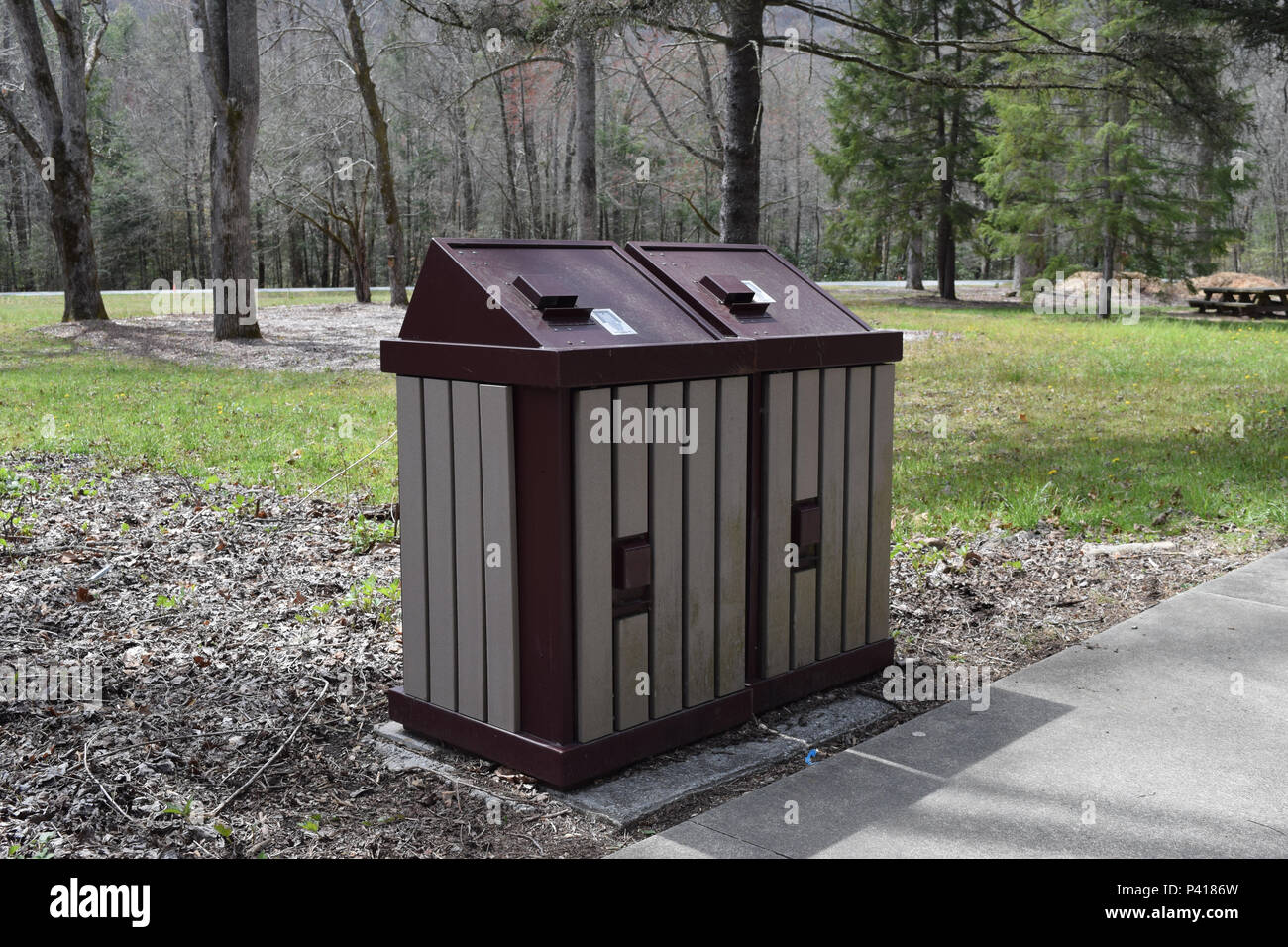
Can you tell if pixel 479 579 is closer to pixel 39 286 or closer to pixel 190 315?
pixel 190 315

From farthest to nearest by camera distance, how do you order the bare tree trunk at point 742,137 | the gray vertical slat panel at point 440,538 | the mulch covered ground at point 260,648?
the bare tree trunk at point 742,137, the gray vertical slat panel at point 440,538, the mulch covered ground at point 260,648

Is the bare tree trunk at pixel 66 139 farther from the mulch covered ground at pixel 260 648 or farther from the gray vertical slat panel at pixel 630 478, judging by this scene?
the gray vertical slat panel at pixel 630 478

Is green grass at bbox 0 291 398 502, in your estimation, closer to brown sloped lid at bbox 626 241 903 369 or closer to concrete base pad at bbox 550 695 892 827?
brown sloped lid at bbox 626 241 903 369

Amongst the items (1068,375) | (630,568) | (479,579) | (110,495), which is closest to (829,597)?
(630,568)

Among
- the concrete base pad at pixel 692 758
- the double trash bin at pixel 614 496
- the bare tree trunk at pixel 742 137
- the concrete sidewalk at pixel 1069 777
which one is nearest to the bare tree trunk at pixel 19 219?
the bare tree trunk at pixel 742 137

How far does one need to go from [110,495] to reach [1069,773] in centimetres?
596

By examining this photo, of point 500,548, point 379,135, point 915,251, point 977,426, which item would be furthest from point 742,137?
point 915,251

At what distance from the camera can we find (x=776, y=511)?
12.9 ft

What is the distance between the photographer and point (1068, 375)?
1361cm

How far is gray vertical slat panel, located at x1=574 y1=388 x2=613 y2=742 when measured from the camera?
3.30 meters

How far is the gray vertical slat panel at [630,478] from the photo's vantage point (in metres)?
3.38

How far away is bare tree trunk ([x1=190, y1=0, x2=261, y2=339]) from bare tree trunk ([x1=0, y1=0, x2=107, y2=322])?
302 centimetres

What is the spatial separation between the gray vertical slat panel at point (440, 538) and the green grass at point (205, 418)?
3814mm

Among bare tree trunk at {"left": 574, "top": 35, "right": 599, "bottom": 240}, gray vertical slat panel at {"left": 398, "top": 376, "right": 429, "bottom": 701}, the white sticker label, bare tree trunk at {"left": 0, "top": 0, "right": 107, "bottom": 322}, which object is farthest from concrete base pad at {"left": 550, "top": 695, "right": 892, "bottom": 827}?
bare tree trunk at {"left": 0, "top": 0, "right": 107, "bottom": 322}
